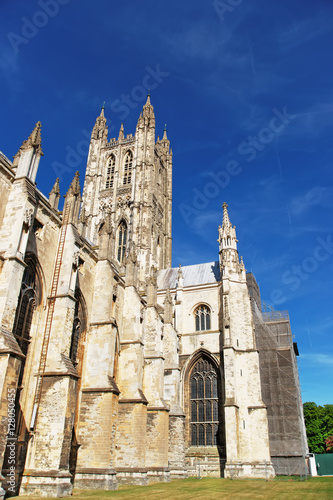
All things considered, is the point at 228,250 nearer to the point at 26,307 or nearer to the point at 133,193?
the point at 133,193

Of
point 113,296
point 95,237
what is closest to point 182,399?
point 113,296

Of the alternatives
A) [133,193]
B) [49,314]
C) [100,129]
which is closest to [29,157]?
[49,314]

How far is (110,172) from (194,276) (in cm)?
1893

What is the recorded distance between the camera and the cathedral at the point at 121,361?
43.9 ft

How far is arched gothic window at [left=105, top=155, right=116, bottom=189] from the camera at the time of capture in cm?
4684

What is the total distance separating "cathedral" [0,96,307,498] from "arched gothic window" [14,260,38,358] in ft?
0.17

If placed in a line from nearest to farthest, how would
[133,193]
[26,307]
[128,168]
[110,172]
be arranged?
[26,307] → [133,193] → [128,168] → [110,172]

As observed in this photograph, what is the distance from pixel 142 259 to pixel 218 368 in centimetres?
1424

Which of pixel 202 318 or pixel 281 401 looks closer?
pixel 281 401

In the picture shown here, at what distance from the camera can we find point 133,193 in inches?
1714

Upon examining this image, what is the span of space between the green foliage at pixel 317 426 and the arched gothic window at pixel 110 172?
41.7m

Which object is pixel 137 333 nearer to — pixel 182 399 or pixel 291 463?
pixel 182 399

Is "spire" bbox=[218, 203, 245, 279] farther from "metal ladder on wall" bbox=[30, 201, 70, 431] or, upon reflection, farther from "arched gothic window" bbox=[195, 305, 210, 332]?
"metal ladder on wall" bbox=[30, 201, 70, 431]

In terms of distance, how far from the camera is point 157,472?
813 inches
